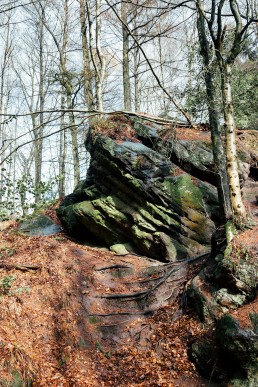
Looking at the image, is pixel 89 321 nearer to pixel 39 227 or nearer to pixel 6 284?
pixel 6 284

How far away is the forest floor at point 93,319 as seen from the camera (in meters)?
5.80

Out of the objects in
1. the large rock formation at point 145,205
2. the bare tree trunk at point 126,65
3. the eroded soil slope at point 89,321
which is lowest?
the eroded soil slope at point 89,321

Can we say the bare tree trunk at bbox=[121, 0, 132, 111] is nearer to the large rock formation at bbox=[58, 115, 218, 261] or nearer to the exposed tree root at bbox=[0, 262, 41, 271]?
the large rock formation at bbox=[58, 115, 218, 261]

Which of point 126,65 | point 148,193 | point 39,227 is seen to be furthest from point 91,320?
point 126,65

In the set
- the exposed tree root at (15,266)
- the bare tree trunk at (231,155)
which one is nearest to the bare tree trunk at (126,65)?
the bare tree trunk at (231,155)

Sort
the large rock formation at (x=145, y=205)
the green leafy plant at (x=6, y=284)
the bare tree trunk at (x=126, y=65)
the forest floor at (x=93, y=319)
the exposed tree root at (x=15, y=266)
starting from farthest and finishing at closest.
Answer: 1. the bare tree trunk at (x=126, y=65)
2. the large rock formation at (x=145, y=205)
3. the exposed tree root at (x=15, y=266)
4. the green leafy plant at (x=6, y=284)
5. the forest floor at (x=93, y=319)

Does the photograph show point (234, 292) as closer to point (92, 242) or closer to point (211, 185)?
point (211, 185)

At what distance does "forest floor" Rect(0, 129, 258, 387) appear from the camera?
5.80 metres

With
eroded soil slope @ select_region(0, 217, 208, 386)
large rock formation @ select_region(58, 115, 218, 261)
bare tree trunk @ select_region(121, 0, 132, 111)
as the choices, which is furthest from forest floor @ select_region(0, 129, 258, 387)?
bare tree trunk @ select_region(121, 0, 132, 111)

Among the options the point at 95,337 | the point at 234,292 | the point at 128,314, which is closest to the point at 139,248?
the point at 128,314

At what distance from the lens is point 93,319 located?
292 inches

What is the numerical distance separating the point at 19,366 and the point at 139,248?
5012mm

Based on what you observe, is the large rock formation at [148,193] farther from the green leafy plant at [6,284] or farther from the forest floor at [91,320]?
the green leafy plant at [6,284]

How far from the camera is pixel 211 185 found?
10414 mm
